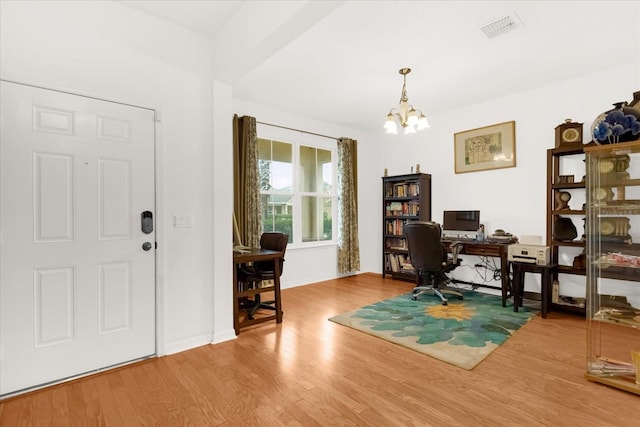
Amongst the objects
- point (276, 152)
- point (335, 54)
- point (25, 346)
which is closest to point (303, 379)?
point (25, 346)

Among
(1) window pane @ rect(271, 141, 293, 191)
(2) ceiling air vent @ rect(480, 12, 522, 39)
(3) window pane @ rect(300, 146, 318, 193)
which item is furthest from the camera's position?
(3) window pane @ rect(300, 146, 318, 193)

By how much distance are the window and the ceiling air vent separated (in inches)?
121

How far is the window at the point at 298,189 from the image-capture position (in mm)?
4797

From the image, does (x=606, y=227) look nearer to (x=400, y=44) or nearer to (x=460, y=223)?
(x=400, y=44)

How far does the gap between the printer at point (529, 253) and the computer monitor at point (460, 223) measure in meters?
0.83

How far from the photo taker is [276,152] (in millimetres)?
4898

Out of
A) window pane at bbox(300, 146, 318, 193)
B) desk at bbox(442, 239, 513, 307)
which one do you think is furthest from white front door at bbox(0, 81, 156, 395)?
desk at bbox(442, 239, 513, 307)

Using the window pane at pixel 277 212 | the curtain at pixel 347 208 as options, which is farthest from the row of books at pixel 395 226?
the window pane at pixel 277 212

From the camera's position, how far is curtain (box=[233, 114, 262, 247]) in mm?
4188

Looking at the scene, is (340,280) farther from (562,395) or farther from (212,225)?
(562,395)

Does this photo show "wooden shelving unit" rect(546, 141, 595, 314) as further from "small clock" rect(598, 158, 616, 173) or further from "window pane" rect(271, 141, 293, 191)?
"window pane" rect(271, 141, 293, 191)

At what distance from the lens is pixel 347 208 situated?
18.4 ft

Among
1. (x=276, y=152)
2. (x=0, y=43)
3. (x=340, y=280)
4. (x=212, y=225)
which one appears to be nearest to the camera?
Result: (x=0, y=43)

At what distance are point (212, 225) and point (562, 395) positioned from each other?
9.48ft
